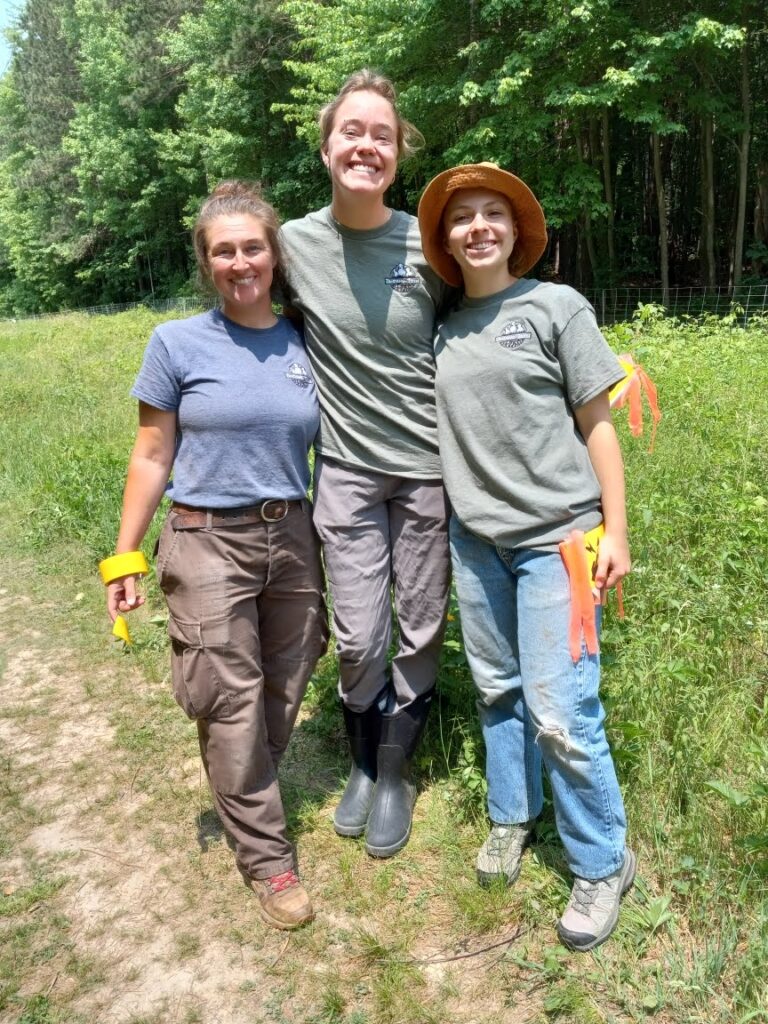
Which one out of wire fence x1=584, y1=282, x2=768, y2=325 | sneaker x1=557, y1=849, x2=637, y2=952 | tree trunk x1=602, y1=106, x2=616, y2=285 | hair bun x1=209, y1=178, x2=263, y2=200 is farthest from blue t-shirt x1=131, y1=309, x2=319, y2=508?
tree trunk x1=602, y1=106, x2=616, y2=285

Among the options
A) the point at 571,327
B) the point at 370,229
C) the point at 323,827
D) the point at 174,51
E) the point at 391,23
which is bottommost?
the point at 323,827

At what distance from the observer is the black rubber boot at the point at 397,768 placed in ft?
8.77

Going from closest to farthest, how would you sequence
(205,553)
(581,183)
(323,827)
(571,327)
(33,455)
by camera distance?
(571,327)
(205,553)
(323,827)
(33,455)
(581,183)

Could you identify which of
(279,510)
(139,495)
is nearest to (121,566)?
(139,495)

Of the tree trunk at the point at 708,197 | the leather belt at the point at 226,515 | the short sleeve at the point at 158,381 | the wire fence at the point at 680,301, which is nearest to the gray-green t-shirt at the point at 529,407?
the leather belt at the point at 226,515

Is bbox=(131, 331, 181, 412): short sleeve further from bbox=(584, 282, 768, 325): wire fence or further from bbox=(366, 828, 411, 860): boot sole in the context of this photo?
bbox=(584, 282, 768, 325): wire fence

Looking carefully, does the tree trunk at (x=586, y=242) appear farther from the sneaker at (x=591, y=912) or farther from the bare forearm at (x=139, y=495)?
the sneaker at (x=591, y=912)

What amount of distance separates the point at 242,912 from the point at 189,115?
29238 millimetres

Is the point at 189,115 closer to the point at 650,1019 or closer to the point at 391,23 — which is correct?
the point at 391,23

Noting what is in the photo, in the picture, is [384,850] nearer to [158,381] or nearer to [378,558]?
[378,558]

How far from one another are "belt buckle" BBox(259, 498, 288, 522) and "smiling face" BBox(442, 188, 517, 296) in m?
0.83

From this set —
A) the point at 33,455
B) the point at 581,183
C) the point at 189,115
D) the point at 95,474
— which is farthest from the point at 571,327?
the point at 189,115

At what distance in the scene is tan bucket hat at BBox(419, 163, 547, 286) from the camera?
7.06ft

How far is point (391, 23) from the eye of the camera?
15.9 m
